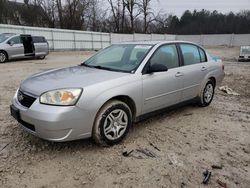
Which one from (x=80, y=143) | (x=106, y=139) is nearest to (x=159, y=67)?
(x=106, y=139)

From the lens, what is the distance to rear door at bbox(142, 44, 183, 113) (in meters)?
3.83

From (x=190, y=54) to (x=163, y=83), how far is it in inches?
50.9

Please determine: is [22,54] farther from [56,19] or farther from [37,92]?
[56,19]

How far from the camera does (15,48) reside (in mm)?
14305

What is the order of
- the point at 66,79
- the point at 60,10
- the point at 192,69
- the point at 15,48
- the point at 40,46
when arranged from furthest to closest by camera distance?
the point at 60,10, the point at 40,46, the point at 15,48, the point at 192,69, the point at 66,79

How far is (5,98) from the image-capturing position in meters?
5.91

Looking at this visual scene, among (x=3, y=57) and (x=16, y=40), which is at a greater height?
(x=16, y=40)

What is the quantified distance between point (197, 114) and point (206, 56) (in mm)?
1390

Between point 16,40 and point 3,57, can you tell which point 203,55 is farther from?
point 16,40

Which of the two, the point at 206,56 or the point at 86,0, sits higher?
the point at 86,0

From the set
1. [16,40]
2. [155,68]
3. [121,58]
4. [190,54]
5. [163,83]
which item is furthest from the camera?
[16,40]

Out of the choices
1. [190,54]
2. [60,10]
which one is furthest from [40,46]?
[60,10]

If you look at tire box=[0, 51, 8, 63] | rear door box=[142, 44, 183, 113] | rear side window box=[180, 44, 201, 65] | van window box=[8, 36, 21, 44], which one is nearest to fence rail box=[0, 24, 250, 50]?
van window box=[8, 36, 21, 44]

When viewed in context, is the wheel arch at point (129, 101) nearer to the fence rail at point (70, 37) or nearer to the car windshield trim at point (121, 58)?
the car windshield trim at point (121, 58)
